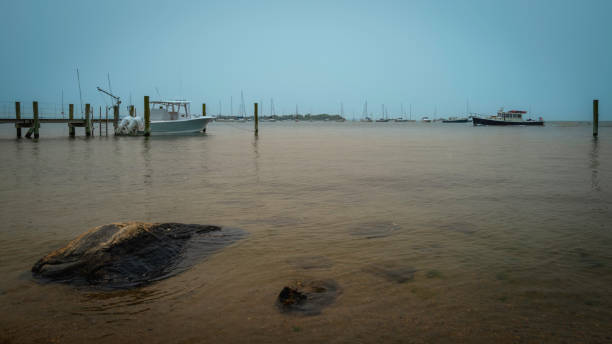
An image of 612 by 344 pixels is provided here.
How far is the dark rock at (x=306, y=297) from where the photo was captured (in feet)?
11.8

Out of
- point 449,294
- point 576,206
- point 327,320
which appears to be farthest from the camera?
point 576,206

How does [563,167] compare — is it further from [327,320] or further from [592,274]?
[327,320]

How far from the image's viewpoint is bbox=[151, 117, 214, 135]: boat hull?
41.8 meters

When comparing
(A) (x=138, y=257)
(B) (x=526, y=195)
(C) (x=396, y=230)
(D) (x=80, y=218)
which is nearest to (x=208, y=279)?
(A) (x=138, y=257)

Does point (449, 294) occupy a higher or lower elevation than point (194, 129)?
lower

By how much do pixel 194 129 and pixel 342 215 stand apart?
134 ft

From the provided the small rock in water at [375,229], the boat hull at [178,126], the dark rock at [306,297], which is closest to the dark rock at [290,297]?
the dark rock at [306,297]

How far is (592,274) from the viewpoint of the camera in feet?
14.2

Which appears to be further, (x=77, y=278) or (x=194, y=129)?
(x=194, y=129)

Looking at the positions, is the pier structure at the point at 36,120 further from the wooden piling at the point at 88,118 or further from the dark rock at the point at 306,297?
the dark rock at the point at 306,297

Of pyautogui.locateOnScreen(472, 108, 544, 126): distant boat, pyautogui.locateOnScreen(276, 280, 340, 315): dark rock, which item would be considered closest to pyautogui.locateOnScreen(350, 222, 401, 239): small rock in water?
pyautogui.locateOnScreen(276, 280, 340, 315): dark rock

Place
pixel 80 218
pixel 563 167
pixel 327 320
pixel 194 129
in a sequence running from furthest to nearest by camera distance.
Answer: pixel 194 129
pixel 563 167
pixel 80 218
pixel 327 320

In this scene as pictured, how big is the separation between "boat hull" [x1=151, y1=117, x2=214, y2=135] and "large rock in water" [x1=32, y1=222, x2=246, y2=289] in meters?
38.8

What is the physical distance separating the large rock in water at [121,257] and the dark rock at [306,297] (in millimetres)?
1365
